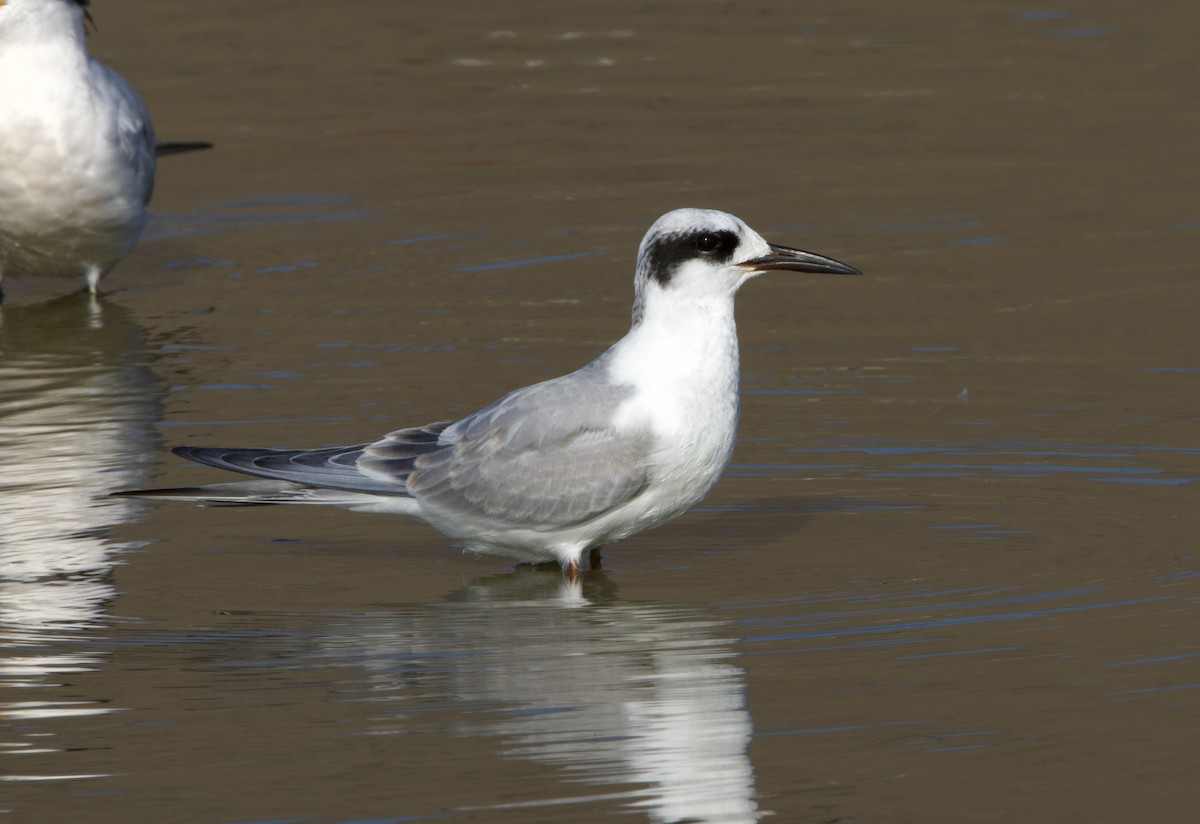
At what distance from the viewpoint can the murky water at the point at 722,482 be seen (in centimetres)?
494

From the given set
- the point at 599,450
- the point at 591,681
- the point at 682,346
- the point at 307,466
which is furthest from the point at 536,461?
the point at 591,681

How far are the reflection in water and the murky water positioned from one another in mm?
24

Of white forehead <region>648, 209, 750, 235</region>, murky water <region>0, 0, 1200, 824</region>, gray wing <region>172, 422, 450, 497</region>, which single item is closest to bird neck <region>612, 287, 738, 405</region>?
white forehead <region>648, 209, 750, 235</region>

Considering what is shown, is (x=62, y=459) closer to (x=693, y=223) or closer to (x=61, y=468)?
(x=61, y=468)

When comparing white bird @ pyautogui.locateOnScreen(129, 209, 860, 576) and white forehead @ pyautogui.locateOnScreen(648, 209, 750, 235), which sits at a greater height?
white forehead @ pyautogui.locateOnScreen(648, 209, 750, 235)

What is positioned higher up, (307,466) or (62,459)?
(307,466)

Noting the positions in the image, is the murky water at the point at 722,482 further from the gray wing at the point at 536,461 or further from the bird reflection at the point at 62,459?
the gray wing at the point at 536,461

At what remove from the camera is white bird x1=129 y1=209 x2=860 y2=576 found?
241 inches

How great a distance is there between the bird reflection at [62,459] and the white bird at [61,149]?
1.22 ft

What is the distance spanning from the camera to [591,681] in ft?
17.8

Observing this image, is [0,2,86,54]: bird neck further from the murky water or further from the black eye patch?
the black eye patch

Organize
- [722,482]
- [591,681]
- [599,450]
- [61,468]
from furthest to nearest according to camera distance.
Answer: [61,468], [722,482], [599,450], [591,681]

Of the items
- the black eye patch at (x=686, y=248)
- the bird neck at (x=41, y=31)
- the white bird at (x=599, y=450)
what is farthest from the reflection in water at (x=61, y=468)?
the black eye patch at (x=686, y=248)

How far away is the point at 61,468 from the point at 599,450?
7.59 feet
